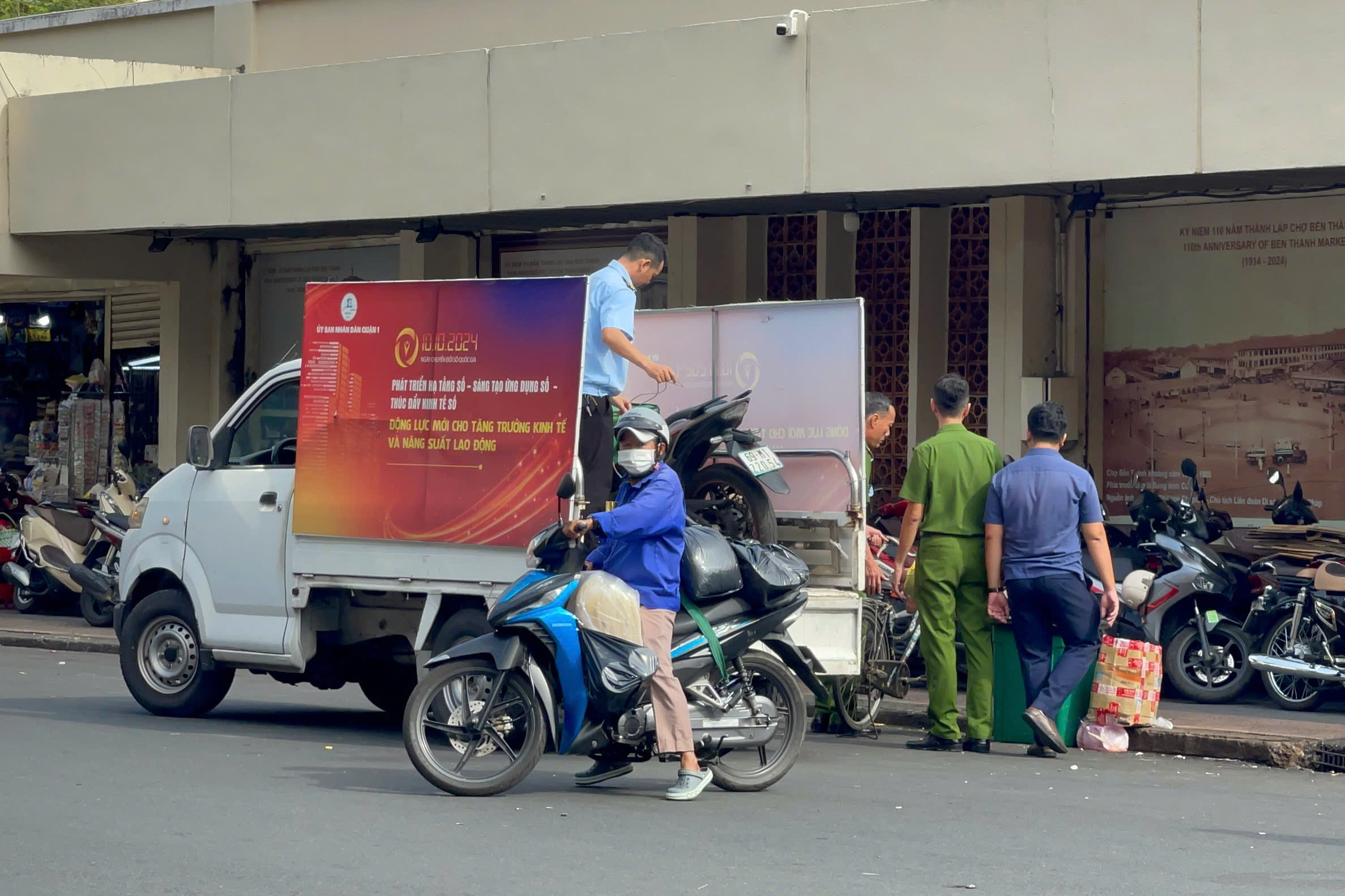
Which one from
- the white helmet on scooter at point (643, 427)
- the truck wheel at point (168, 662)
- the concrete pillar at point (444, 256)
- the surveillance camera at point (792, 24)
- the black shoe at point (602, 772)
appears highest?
the surveillance camera at point (792, 24)

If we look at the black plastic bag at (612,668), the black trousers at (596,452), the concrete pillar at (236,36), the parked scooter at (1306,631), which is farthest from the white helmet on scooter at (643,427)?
the concrete pillar at (236,36)

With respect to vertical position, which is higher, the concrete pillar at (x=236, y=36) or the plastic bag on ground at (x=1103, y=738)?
the concrete pillar at (x=236, y=36)

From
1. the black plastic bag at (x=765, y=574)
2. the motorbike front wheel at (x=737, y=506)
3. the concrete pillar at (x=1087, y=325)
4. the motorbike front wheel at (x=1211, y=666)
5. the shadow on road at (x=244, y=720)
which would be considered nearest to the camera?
the black plastic bag at (x=765, y=574)

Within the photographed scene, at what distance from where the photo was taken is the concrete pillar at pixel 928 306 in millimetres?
14578

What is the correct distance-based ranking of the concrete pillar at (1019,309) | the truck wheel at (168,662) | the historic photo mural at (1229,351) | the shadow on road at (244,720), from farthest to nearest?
the concrete pillar at (1019,309)
the historic photo mural at (1229,351)
the truck wheel at (168,662)
the shadow on road at (244,720)

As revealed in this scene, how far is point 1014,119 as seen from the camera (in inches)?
468

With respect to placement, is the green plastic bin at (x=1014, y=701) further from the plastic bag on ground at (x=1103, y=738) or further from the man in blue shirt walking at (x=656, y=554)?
the man in blue shirt walking at (x=656, y=554)

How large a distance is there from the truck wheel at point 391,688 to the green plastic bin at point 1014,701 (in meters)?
3.52

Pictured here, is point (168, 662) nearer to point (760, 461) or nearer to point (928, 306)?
point (760, 461)

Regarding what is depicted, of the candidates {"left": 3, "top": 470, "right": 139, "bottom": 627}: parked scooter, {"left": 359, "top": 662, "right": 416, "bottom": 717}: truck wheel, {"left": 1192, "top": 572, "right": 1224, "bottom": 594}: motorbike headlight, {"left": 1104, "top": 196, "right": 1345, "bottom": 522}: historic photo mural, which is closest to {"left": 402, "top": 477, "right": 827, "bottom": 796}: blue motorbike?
{"left": 359, "top": 662, "right": 416, "bottom": 717}: truck wheel

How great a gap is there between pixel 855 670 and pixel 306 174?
28.1 feet

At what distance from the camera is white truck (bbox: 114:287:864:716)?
9.00 meters

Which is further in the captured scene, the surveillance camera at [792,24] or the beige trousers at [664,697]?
the surveillance camera at [792,24]

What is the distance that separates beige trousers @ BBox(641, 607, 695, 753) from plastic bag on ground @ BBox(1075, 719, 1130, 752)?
10.1 feet
